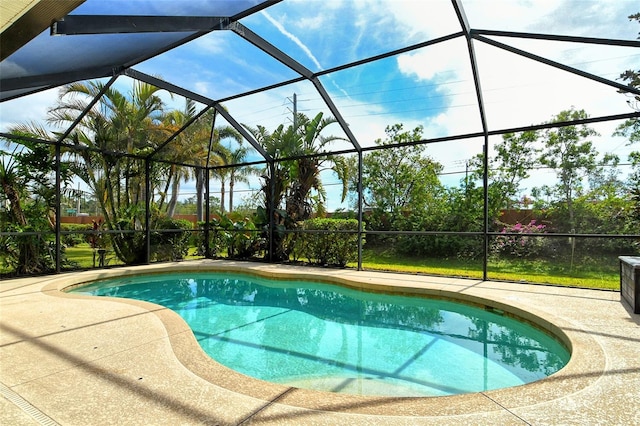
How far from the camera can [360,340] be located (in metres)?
4.44

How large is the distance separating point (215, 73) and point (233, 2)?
234 centimetres

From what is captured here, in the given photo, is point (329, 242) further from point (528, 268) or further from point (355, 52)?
point (528, 268)

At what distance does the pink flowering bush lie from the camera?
399 inches

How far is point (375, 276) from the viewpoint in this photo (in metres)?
6.96

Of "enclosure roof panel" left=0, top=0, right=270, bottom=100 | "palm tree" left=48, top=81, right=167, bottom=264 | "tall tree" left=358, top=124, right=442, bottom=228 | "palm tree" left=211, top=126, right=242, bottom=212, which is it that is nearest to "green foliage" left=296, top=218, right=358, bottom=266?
"tall tree" left=358, top=124, right=442, bottom=228

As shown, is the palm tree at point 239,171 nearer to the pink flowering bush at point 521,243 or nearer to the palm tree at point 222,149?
the palm tree at point 222,149

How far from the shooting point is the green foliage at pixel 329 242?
28.9 feet

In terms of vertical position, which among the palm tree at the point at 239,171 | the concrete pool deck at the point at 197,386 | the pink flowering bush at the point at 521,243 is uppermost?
the palm tree at the point at 239,171

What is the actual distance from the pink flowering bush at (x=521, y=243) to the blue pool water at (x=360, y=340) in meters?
6.16

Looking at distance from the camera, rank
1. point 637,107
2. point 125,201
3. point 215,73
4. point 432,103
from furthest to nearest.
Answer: point 125,201 < point 432,103 < point 215,73 < point 637,107

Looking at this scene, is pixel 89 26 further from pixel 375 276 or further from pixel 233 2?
pixel 375 276

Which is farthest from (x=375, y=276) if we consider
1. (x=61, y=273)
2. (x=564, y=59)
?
(x=61, y=273)

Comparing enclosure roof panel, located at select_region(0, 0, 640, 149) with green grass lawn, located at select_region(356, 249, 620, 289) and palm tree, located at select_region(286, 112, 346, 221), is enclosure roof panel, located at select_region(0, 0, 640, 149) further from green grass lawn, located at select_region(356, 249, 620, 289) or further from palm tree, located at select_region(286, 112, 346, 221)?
green grass lawn, located at select_region(356, 249, 620, 289)

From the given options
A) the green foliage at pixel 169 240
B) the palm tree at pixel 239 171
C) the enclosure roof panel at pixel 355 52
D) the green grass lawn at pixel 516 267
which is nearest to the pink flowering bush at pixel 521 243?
the green grass lawn at pixel 516 267
